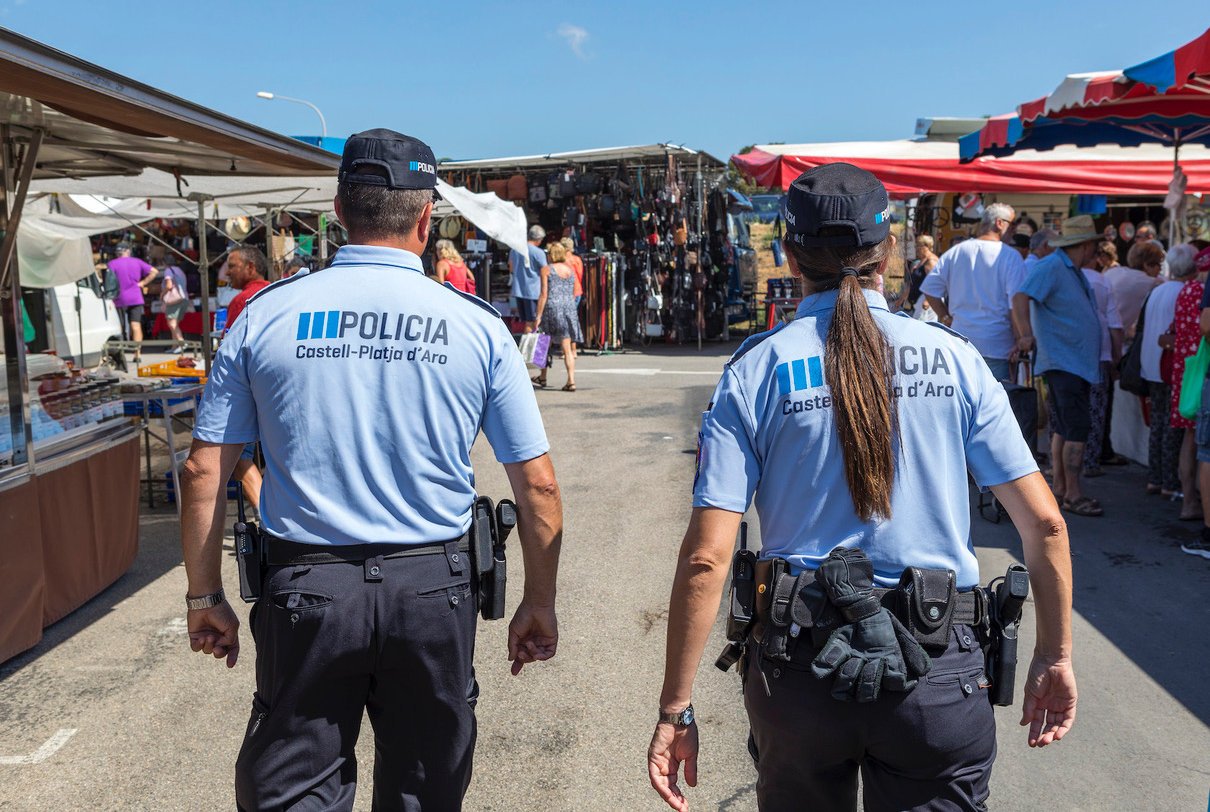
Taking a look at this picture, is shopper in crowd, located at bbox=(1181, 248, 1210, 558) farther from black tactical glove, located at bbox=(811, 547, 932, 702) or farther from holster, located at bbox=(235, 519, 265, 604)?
holster, located at bbox=(235, 519, 265, 604)

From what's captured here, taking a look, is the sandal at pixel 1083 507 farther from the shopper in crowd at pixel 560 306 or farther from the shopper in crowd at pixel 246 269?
the shopper in crowd at pixel 560 306

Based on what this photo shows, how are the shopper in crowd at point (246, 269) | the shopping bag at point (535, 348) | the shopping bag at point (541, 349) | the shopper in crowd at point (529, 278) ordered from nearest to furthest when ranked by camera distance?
the shopper in crowd at point (246, 269)
the shopping bag at point (535, 348)
the shopping bag at point (541, 349)
the shopper in crowd at point (529, 278)

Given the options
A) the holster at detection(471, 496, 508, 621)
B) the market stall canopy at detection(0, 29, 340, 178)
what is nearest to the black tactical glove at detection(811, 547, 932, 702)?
the holster at detection(471, 496, 508, 621)

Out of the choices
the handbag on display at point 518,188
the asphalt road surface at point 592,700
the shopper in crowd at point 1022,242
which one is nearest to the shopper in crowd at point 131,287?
the handbag on display at point 518,188

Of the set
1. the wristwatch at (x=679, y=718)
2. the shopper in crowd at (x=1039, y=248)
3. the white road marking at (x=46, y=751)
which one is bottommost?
the white road marking at (x=46, y=751)

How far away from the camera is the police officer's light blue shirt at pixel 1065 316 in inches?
270

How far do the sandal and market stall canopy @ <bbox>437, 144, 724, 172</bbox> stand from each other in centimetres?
1076

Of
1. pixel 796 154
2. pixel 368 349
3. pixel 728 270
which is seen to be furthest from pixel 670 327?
pixel 368 349

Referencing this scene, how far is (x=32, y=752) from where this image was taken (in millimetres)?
3861

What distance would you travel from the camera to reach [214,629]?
2.52 metres

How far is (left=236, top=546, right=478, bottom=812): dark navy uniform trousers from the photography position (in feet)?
7.39

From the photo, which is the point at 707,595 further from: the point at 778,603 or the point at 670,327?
the point at 670,327

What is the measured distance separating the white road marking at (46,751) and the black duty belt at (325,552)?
219 centimetres

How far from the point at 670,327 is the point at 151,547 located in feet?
42.9
